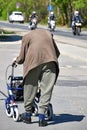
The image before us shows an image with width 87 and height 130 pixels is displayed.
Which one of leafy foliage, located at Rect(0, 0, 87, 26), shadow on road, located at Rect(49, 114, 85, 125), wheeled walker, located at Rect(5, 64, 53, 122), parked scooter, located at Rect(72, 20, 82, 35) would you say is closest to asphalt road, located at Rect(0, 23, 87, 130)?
shadow on road, located at Rect(49, 114, 85, 125)

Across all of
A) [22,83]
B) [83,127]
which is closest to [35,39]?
[22,83]

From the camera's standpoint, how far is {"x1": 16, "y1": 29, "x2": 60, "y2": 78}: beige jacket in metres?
8.49

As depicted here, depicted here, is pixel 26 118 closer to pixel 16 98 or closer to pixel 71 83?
pixel 16 98

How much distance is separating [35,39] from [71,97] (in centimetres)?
376

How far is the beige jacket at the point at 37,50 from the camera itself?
334 inches

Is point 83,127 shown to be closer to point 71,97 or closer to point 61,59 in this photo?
point 71,97

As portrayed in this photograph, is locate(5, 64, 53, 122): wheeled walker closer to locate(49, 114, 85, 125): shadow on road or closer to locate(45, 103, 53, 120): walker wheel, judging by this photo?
locate(45, 103, 53, 120): walker wheel

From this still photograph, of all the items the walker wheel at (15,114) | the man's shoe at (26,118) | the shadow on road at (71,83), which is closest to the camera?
the man's shoe at (26,118)

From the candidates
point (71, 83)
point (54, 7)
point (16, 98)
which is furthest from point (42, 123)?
point (54, 7)

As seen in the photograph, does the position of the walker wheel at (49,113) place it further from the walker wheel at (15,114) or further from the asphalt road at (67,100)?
the walker wheel at (15,114)

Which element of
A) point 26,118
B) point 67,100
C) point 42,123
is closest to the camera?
point 42,123

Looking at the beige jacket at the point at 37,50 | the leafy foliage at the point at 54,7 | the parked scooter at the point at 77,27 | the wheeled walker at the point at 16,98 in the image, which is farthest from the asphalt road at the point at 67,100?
the leafy foliage at the point at 54,7

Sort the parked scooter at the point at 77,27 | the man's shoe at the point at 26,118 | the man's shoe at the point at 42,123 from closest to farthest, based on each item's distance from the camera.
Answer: the man's shoe at the point at 42,123 → the man's shoe at the point at 26,118 → the parked scooter at the point at 77,27

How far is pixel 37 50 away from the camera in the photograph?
8.50 m
